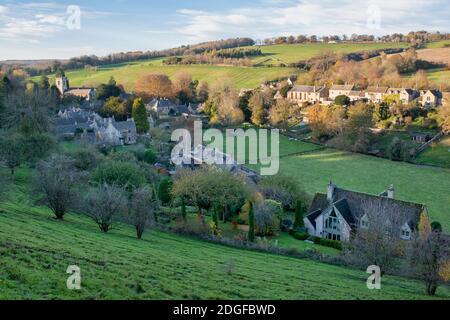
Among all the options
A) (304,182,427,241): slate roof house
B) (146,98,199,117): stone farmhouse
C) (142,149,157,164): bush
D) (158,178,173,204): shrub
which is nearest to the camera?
(304,182,427,241): slate roof house

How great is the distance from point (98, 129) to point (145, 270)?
53.7 metres

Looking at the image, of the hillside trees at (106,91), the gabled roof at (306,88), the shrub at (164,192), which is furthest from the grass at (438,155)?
the hillside trees at (106,91)

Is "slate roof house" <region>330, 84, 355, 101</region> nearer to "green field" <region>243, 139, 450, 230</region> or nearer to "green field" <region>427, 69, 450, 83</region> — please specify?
"green field" <region>427, 69, 450, 83</region>

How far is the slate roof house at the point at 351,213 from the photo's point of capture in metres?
31.4

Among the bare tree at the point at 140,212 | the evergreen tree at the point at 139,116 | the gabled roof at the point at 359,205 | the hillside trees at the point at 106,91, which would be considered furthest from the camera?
the hillside trees at the point at 106,91

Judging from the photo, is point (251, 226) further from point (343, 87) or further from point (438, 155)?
point (343, 87)

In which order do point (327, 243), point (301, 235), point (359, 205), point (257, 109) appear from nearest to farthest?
point (327, 243) < point (301, 235) < point (359, 205) < point (257, 109)

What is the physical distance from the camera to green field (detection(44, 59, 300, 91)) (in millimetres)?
111938

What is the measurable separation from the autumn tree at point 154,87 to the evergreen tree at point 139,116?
25285 mm

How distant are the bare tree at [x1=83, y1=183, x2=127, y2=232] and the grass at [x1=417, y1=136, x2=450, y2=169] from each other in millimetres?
45547

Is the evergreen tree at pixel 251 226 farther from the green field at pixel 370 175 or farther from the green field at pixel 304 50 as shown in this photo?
the green field at pixel 304 50

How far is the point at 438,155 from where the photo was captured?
5919 cm

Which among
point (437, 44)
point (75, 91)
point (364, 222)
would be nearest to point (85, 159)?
point (364, 222)

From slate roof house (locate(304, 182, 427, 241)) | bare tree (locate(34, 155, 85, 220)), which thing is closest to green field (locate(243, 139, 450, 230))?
slate roof house (locate(304, 182, 427, 241))
